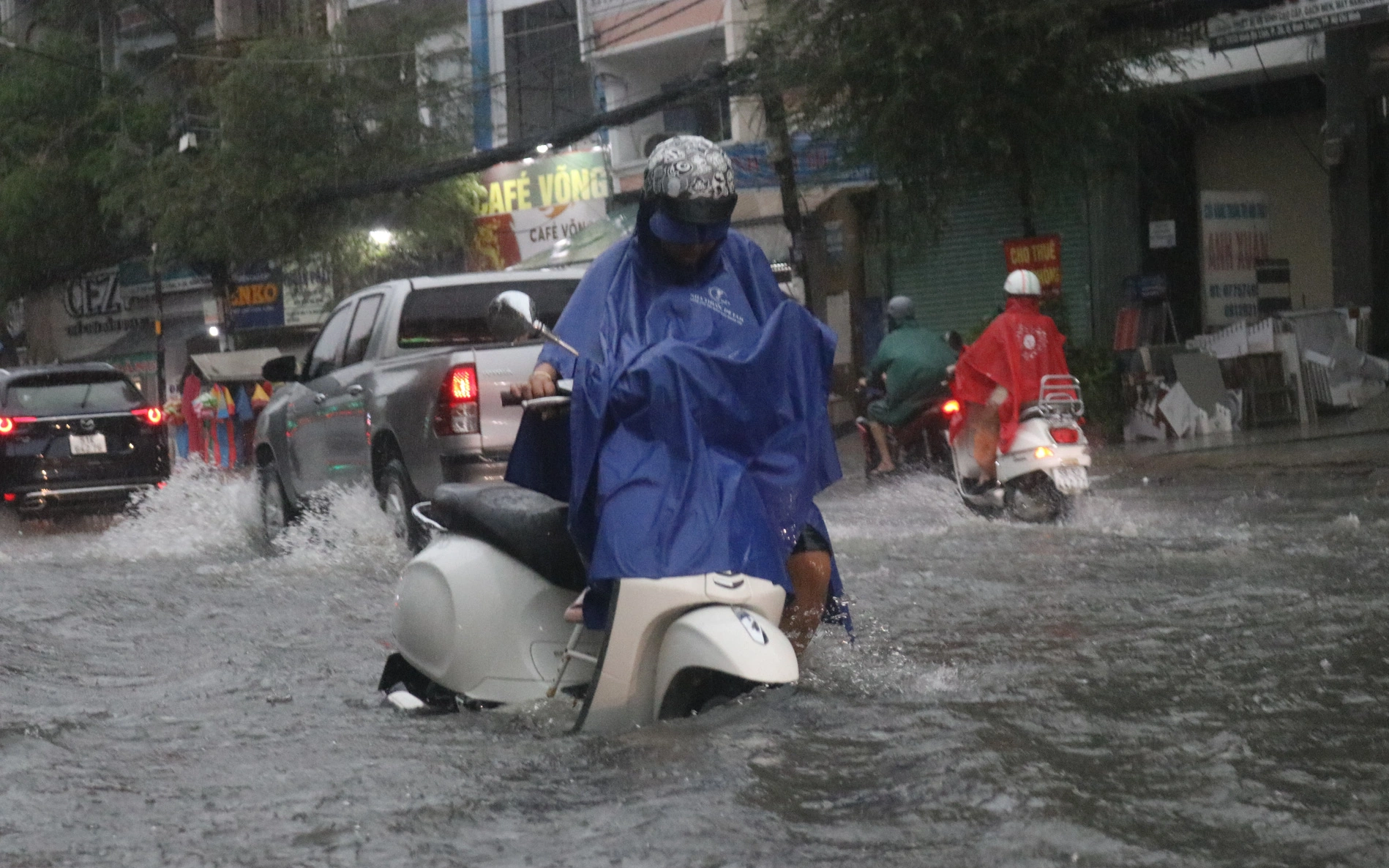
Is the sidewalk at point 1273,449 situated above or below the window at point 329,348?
below

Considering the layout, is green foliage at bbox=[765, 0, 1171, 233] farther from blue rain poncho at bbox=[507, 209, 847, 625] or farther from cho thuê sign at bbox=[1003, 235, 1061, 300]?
blue rain poncho at bbox=[507, 209, 847, 625]

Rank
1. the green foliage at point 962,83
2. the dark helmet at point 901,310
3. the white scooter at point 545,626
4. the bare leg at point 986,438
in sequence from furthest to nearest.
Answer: the green foliage at point 962,83 → the dark helmet at point 901,310 → the bare leg at point 986,438 → the white scooter at point 545,626

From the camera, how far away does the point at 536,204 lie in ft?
88.8

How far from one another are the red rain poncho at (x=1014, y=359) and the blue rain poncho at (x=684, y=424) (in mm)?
5556

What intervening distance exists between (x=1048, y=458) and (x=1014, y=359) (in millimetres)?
606

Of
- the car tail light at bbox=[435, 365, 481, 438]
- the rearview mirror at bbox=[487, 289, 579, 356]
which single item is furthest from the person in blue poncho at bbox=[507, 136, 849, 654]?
the car tail light at bbox=[435, 365, 481, 438]

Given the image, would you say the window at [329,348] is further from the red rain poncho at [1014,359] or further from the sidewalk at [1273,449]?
the sidewalk at [1273,449]

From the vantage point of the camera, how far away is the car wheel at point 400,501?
913cm

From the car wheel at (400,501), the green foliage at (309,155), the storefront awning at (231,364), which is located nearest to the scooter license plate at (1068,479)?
the car wheel at (400,501)

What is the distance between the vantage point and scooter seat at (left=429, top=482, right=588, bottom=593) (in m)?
4.21

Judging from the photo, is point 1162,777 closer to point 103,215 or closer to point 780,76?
point 780,76

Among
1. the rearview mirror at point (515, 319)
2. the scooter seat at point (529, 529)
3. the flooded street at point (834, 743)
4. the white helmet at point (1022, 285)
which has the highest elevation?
the white helmet at point (1022, 285)

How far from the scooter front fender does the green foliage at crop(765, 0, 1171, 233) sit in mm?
12730

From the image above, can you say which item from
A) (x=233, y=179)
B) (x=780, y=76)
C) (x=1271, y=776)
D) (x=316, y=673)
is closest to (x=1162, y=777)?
(x=1271, y=776)
